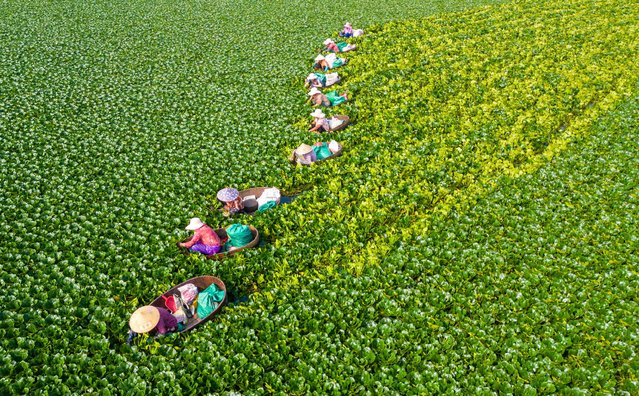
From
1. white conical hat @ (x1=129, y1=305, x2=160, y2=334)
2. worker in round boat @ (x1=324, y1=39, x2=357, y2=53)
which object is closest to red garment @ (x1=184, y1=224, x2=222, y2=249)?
white conical hat @ (x1=129, y1=305, x2=160, y2=334)

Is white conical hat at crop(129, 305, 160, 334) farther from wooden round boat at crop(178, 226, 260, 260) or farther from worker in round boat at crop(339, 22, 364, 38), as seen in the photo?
worker in round boat at crop(339, 22, 364, 38)

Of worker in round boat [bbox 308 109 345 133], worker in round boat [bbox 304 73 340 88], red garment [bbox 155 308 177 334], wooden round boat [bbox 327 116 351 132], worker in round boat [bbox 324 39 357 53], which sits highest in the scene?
worker in round boat [bbox 324 39 357 53]

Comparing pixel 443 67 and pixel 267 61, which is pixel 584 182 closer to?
pixel 443 67

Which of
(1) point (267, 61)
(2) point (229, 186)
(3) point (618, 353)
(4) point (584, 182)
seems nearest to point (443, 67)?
(1) point (267, 61)

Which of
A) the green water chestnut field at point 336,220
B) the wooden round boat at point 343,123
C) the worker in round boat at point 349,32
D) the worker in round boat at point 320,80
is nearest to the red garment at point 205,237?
the green water chestnut field at point 336,220

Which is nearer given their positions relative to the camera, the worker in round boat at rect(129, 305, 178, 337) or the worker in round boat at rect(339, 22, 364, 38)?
the worker in round boat at rect(129, 305, 178, 337)

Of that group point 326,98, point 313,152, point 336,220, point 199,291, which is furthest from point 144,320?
point 326,98
